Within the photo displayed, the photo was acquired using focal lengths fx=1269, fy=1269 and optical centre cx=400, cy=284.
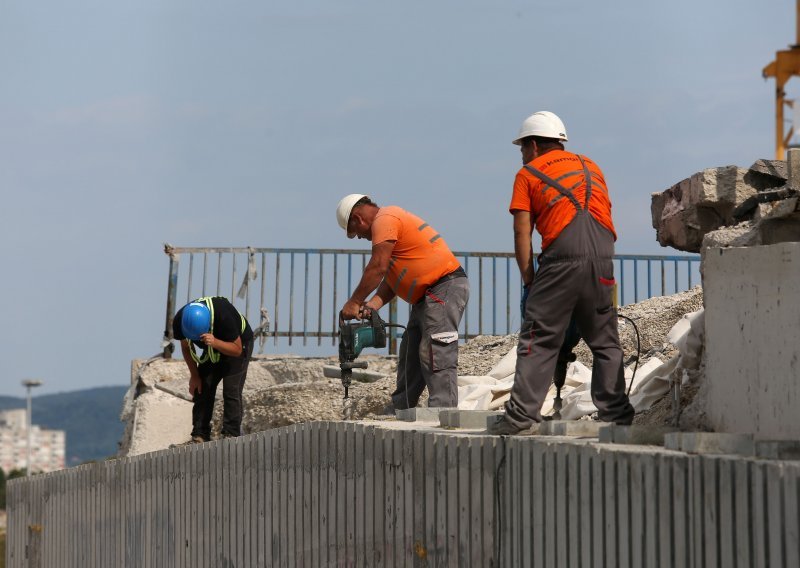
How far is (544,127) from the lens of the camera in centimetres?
607

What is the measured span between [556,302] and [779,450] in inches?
63.1

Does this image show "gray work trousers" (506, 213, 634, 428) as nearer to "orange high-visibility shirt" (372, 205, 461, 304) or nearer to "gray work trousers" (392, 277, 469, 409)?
"gray work trousers" (392, 277, 469, 409)

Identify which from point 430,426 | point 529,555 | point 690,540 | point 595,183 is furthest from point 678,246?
point 690,540

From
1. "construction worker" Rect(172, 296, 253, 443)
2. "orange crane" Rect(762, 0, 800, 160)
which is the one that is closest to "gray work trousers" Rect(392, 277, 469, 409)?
"construction worker" Rect(172, 296, 253, 443)

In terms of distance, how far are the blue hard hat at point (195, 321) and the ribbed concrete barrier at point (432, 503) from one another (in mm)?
842

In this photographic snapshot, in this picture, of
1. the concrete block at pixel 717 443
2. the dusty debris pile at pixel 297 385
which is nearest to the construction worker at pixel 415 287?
the dusty debris pile at pixel 297 385

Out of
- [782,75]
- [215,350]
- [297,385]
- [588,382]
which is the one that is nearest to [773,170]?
[588,382]

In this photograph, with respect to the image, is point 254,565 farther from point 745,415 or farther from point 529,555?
point 745,415

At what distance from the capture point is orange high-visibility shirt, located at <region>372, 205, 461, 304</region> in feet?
25.7

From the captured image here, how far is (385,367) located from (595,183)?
711 cm

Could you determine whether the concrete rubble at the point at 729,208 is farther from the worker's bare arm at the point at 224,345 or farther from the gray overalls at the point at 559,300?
the worker's bare arm at the point at 224,345

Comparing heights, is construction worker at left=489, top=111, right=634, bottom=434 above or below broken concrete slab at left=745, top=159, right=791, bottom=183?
below

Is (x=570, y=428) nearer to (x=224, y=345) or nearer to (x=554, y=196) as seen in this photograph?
(x=554, y=196)

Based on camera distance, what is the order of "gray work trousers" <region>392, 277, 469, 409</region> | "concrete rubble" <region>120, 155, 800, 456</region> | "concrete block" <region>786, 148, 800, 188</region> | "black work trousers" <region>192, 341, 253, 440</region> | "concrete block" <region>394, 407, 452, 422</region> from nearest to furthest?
"concrete block" <region>786, 148, 800, 188</region>
"concrete rubble" <region>120, 155, 800, 456</region>
"concrete block" <region>394, 407, 452, 422</region>
"gray work trousers" <region>392, 277, 469, 409</region>
"black work trousers" <region>192, 341, 253, 440</region>
